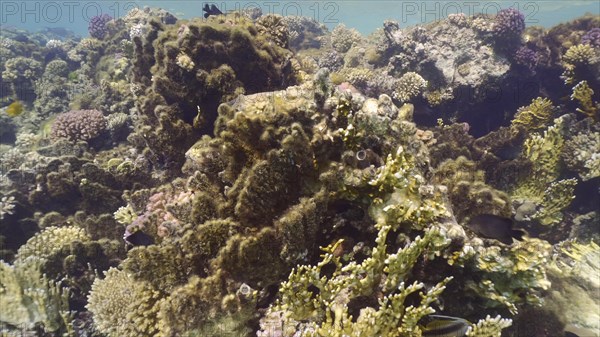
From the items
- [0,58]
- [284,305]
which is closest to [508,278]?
[284,305]

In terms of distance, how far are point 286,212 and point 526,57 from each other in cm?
958

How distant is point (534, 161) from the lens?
641 centimetres

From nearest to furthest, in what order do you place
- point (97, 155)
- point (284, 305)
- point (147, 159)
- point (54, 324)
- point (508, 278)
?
1. point (284, 305)
2. point (508, 278)
3. point (54, 324)
4. point (147, 159)
5. point (97, 155)

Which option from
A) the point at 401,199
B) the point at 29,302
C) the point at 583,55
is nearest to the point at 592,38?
the point at 583,55

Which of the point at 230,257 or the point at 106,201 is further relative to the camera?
the point at 106,201

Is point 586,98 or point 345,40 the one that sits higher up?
point 345,40

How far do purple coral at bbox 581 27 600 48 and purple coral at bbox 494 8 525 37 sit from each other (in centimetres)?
152

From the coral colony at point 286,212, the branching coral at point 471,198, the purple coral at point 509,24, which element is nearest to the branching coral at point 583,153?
the coral colony at point 286,212

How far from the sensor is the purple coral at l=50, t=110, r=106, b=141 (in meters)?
8.55

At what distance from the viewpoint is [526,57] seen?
948 centimetres

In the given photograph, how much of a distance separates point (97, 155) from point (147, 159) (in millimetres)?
1987

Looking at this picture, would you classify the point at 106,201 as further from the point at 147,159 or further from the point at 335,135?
the point at 335,135

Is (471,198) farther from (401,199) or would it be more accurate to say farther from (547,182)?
(547,182)

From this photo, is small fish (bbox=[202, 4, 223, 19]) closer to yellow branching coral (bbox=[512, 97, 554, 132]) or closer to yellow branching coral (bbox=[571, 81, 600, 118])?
yellow branching coral (bbox=[512, 97, 554, 132])
